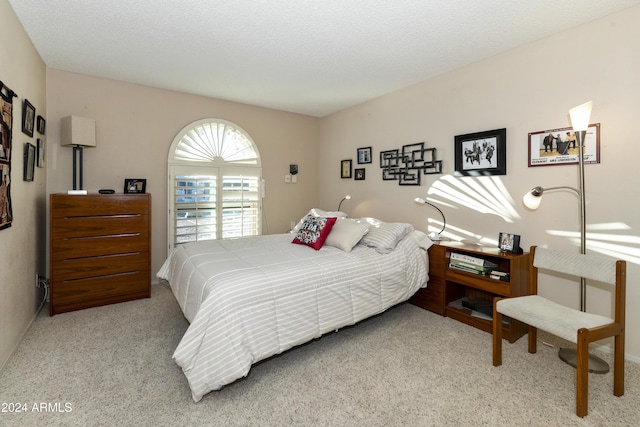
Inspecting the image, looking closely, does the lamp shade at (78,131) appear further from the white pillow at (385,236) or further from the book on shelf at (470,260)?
the book on shelf at (470,260)

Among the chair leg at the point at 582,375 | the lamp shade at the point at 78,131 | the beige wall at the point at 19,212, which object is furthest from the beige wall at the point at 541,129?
the beige wall at the point at 19,212

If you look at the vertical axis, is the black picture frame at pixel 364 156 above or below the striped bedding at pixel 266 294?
above

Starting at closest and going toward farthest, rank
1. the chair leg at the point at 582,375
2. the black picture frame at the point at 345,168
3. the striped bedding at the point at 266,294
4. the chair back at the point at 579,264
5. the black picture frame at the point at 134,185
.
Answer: the chair leg at the point at 582,375
the striped bedding at the point at 266,294
the chair back at the point at 579,264
the black picture frame at the point at 134,185
the black picture frame at the point at 345,168

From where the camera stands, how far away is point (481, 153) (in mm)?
3047

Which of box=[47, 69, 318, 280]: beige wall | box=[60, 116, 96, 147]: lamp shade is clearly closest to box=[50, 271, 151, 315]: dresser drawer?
box=[47, 69, 318, 280]: beige wall

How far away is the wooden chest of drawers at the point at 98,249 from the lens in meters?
2.95

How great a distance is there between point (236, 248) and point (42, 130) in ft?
7.51

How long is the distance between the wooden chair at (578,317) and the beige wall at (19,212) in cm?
350

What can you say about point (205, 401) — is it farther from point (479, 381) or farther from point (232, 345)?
point (479, 381)

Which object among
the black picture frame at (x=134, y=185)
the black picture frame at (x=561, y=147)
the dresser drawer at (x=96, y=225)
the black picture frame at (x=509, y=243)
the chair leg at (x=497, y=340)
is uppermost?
the black picture frame at (x=561, y=147)

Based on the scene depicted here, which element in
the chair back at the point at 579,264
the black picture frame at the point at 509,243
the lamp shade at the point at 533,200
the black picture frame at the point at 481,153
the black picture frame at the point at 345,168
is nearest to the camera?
the chair back at the point at 579,264

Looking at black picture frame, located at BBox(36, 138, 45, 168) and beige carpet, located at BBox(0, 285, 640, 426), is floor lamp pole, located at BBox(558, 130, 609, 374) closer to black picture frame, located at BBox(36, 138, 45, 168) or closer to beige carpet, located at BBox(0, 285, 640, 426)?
beige carpet, located at BBox(0, 285, 640, 426)

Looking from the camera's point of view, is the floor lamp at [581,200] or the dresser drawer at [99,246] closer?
the floor lamp at [581,200]

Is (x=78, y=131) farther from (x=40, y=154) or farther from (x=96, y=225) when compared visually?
(x=96, y=225)
